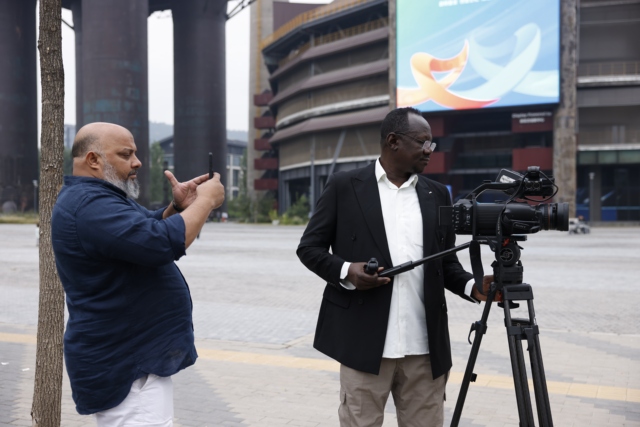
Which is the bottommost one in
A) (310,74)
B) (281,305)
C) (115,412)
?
(281,305)

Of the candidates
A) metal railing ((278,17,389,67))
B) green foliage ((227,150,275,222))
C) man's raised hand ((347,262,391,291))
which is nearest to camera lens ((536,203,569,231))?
man's raised hand ((347,262,391,291))

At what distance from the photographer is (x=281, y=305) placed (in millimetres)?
11812

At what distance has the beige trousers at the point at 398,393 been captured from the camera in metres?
3.37

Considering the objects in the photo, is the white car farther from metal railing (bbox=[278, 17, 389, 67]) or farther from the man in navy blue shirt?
the man in navy blue shirt

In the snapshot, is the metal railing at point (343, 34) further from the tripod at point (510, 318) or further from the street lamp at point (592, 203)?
the tripod at point (510, 318)

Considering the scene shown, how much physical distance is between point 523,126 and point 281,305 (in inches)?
1876

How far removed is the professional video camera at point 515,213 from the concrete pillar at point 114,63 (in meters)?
64.5

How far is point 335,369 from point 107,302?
4496mm

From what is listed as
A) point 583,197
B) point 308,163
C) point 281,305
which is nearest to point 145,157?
point 308,163

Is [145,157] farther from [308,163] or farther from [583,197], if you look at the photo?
[583,197]

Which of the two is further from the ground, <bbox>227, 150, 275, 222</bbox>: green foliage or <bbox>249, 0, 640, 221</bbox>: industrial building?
<bbox>249, 0, 640, 221</bbox>: industrial building

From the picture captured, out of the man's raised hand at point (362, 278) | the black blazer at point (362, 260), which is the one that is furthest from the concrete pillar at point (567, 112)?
the man's raised hand at point (362, 278)

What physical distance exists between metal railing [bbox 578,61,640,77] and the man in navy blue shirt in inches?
2292

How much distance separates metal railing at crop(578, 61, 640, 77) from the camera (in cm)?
5573
